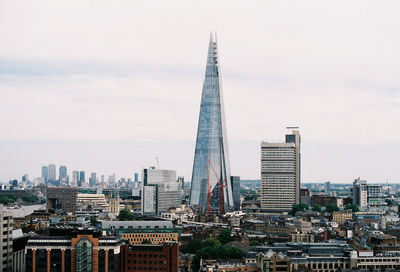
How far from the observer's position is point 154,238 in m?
130

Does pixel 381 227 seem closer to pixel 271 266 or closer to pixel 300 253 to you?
pixel 300 253

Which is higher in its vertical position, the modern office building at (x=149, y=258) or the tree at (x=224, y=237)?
the modern office building at (x=149, y=258)

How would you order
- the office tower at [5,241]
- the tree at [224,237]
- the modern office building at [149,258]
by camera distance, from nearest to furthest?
the modern office building at [149,258] → the office tower at [5,241] → the tree at [224,237]

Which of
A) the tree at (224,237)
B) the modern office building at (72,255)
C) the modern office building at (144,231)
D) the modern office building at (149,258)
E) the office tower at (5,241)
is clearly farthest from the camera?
the tree at (224,237)

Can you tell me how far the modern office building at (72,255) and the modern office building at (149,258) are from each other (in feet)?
10.7

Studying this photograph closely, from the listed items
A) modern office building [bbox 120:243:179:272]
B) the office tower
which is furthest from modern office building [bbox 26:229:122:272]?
the office tower

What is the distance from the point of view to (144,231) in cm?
13100

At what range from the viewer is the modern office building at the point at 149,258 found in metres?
85.6

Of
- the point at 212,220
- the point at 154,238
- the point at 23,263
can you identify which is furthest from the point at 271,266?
the point at 212,220

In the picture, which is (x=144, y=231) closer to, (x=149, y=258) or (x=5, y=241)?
(x=149, y=258)

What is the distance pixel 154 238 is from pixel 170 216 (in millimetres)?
58799

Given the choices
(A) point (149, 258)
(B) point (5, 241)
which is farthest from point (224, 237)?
(B) point (5, 241)

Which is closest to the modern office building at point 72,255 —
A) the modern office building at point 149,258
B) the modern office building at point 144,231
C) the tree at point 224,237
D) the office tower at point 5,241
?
the modern office building at point 149,258

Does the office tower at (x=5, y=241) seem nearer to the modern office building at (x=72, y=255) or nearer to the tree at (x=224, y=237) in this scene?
the modern office building at (x=72, y=255)
